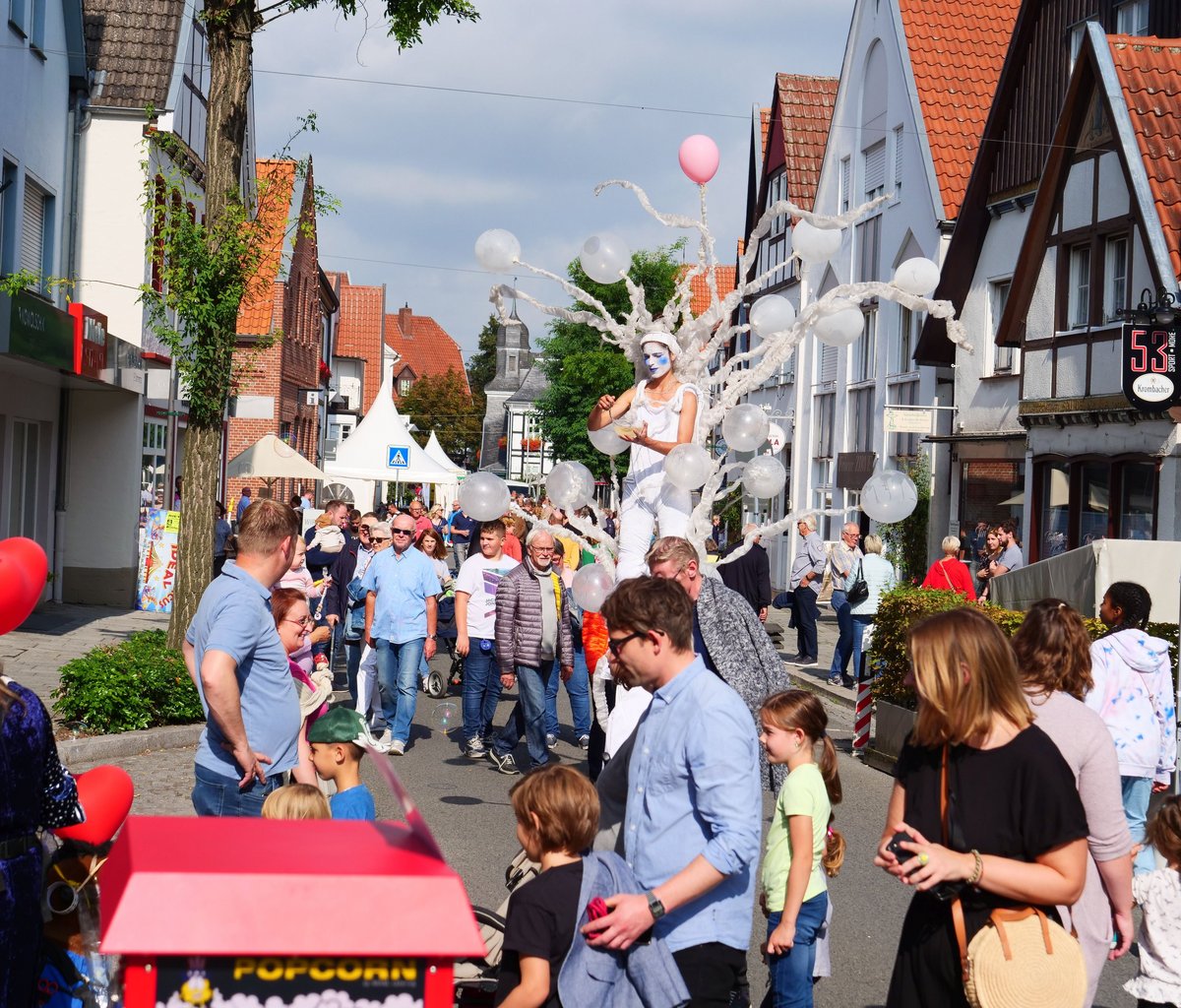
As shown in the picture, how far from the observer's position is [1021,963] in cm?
344

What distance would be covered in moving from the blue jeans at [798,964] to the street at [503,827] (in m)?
1.31

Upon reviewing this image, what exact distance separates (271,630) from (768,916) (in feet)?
6.63

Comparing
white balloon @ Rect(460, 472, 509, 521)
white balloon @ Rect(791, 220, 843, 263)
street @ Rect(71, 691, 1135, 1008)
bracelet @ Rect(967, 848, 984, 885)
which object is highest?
white balloon @ Rect(791, 220, 843, 263)

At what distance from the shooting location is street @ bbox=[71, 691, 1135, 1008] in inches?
262

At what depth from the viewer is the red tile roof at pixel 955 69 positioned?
95.6 ft

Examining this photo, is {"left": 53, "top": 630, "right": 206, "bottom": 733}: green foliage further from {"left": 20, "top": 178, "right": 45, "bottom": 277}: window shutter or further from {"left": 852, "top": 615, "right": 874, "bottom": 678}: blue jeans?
{"left": 20, "top": 178, "right": 45, "bottom": 277}: window shutter

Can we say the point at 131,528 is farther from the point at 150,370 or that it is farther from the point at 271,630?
the point at 271,630

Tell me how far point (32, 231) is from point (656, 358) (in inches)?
609

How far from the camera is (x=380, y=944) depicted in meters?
2.54

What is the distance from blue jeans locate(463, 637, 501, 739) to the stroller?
7.28m

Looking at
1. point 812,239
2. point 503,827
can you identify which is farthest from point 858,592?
point 503,827

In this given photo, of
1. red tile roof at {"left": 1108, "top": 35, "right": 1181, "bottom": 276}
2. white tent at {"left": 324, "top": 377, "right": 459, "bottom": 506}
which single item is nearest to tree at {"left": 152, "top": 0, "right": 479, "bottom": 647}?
red tile roof at {"left": 1108, "top": 35, "right": 1181, "bottom": 276}

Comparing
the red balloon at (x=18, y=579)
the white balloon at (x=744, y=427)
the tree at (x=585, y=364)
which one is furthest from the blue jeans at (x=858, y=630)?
the tree at (x=585, y=364)

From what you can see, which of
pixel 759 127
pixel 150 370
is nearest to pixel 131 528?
pixel 150 370
